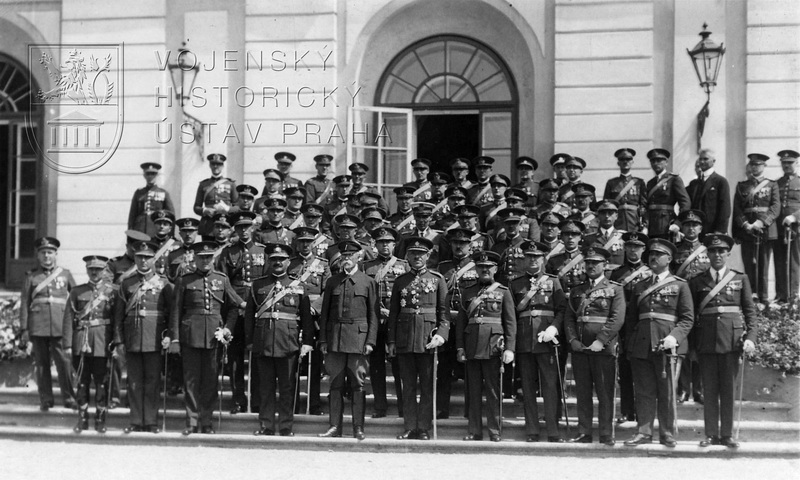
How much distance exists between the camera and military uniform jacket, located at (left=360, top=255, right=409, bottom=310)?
9203 millimetres

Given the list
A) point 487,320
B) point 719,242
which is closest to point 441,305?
point 487,320

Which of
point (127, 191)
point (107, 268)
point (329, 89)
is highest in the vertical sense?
point (329, 89)

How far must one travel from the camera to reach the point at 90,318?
9.29 meters

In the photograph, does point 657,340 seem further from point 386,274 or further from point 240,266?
point 240,266

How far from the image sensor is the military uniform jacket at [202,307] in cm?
887

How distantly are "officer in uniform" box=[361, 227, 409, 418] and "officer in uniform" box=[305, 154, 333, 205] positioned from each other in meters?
1.97

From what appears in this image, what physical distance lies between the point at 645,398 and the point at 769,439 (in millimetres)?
1268

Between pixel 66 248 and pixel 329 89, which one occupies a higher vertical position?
pixel 329 89

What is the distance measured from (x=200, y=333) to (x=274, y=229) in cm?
183

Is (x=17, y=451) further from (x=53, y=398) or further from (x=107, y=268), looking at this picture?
(x=107, y=268)

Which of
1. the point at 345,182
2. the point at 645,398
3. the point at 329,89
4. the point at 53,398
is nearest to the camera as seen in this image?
the point at 645,398

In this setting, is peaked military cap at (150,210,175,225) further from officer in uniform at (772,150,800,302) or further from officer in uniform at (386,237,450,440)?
officer in uniform at (772,150,800,302)

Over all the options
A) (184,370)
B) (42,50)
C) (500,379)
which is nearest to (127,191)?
(42,50)

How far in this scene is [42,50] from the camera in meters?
13.7
